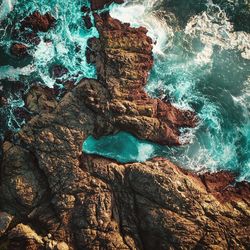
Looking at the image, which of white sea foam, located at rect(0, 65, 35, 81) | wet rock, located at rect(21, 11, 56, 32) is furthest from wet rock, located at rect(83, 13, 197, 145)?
white sea foam, located at rect(0, 65, 35, 81)

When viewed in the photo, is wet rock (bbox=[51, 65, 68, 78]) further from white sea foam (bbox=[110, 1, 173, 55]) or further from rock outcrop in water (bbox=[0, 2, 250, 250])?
white sea foam (bbox=[110, 1, 173, 55])

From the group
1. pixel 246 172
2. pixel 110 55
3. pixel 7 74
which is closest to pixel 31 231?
pixel 7 74

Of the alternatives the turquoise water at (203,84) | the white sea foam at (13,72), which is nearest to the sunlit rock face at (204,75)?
the turquoise water at (203,84)

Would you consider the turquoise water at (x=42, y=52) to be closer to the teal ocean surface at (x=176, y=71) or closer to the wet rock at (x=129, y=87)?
the teal ocean surface at (x=176, y=71)

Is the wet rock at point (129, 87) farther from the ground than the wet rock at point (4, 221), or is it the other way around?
the wet rock at point (129, 87)

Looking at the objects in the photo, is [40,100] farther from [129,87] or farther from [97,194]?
[97,194]

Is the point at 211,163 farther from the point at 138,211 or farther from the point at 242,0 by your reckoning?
the point at 242,0
